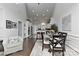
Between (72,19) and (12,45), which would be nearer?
(12,45)

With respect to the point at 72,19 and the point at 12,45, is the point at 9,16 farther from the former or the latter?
the point at 72,19

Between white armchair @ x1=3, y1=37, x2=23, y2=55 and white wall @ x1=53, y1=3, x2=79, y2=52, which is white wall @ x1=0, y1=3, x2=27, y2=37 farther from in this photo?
white wall @ x1=53, y1=3, x2=79, y2=52

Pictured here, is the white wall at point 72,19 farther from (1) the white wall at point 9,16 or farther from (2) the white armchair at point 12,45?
(2) the white armchair at point 12,45

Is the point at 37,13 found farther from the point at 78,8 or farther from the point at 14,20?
the point at 78,8

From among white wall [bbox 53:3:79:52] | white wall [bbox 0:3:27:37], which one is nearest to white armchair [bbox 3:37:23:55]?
white wall [bbox 0:3:27:37]

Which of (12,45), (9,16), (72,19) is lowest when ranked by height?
(12,45)

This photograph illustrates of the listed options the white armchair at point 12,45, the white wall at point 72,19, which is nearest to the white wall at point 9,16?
the white armchair at point 12,45

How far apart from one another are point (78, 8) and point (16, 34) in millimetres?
2813

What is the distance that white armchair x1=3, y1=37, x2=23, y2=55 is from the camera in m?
3.73

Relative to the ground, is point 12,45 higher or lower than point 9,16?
lower

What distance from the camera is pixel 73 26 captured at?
4.46m

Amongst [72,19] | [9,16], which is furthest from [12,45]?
[72,19]

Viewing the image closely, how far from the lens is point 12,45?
4.04 metres

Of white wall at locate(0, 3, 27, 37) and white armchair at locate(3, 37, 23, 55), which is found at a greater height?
white wall at locate(0, 3, 27, 37)
